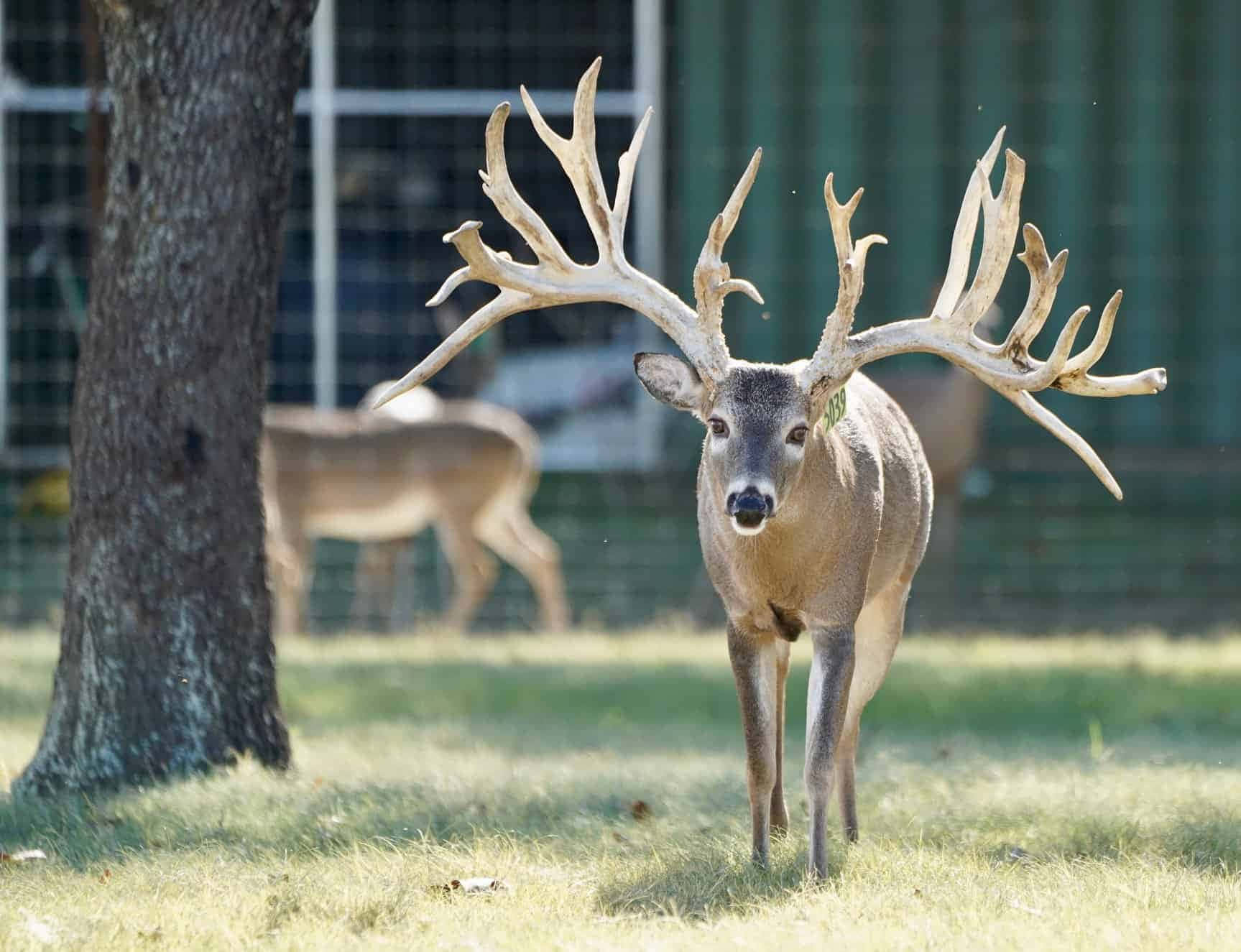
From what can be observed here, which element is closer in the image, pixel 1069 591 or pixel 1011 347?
pixel 1011 347

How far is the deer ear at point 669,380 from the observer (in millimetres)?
5379

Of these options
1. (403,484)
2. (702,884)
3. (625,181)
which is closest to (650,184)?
(403,484)

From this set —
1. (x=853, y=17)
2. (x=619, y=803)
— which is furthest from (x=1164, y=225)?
(x=619, y=803)

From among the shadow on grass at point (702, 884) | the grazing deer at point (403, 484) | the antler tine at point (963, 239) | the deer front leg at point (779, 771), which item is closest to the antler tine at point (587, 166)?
the antler tine at point (963, 239)

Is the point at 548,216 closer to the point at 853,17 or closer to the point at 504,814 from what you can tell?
the point at 853,17

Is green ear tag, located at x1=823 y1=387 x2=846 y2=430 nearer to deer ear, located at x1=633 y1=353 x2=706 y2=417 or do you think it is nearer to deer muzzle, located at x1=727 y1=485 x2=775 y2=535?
deer ear, located at x1=633 y1=353 x2=706 y2=417

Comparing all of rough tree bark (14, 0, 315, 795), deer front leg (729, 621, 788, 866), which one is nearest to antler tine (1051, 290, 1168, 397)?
deer front leg (729, 621, 788, 866)

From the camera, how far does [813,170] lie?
14.0 m

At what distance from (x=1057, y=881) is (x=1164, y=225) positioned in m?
9.91

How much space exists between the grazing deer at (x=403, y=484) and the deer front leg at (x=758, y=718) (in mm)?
6344

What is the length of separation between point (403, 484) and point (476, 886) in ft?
23.5

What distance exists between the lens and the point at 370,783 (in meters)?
6.08

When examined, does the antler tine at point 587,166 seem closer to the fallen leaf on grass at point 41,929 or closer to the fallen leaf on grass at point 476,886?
the fallen leaf on grass at point 476,886

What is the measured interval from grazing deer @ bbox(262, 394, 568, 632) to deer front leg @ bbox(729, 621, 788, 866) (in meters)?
6.34
